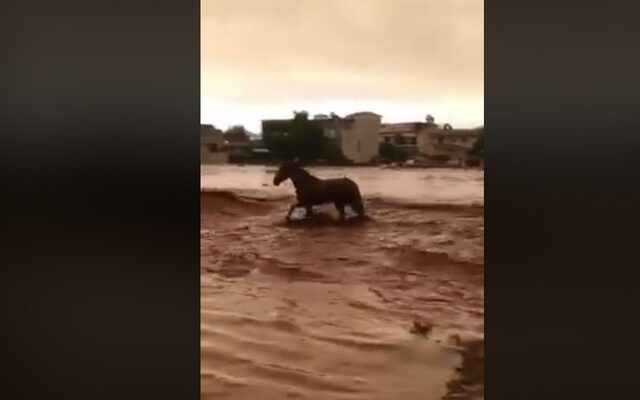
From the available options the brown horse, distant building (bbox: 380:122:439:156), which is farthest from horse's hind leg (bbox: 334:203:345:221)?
distant building (bbox: 380:122:439:156)

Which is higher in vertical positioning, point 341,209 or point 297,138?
point 297,138

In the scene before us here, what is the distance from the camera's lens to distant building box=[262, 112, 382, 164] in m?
1.21

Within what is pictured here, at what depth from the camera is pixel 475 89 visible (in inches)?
46.8

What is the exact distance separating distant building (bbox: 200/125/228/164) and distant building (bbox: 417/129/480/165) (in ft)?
1.08

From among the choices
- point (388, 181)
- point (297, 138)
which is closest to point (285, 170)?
point (297, 138)

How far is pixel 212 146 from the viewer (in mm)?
1239

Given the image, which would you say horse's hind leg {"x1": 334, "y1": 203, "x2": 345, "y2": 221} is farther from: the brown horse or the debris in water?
the debris in water

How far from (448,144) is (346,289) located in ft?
0.96

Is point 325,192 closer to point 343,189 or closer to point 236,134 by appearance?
point 343,189

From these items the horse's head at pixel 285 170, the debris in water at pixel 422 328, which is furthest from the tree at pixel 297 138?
the debris in water at pixel 422 328

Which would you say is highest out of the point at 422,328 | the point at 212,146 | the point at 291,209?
the point at 212,146

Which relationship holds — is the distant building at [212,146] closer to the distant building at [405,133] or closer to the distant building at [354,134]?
the distant building at [354,134]

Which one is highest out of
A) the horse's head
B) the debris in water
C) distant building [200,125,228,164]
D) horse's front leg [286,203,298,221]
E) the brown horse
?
distant building [200,125,228,164]
